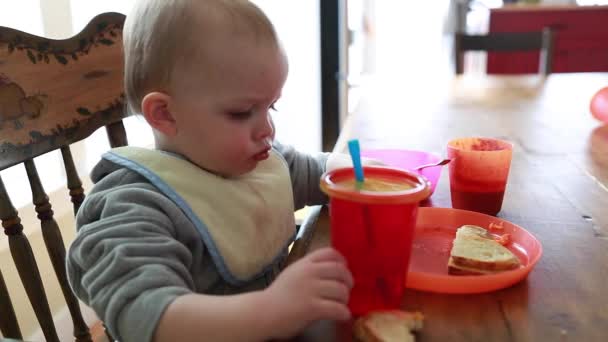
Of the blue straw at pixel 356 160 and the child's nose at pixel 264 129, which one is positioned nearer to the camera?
the blue straw at pixel 356 160

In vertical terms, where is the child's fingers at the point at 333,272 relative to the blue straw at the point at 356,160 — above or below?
below

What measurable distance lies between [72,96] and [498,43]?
2268 millimetres

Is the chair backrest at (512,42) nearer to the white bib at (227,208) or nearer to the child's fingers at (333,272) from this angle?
the white bib at (227,208)

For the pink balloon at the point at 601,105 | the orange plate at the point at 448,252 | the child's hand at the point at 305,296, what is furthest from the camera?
the pink balloon at the point at 601,105

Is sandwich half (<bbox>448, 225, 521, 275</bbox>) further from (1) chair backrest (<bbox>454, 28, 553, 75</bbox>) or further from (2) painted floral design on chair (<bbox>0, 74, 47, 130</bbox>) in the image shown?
(1) chair backrest (<bbox>454, 28, 553, 75</bbox>)

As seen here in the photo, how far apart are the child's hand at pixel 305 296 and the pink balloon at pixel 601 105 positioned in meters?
1.33

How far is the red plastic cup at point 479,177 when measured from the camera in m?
0.82

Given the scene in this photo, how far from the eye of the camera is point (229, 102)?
2.24 feet

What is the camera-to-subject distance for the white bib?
686 mm

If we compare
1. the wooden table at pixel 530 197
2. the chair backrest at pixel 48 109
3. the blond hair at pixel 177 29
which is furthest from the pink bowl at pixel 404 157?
the chair backrest at pixel 48 109

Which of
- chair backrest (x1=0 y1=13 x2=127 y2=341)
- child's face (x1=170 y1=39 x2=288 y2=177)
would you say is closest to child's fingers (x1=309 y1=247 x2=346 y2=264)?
child's face (x1=170 y1=39 x2=288 y2=177)

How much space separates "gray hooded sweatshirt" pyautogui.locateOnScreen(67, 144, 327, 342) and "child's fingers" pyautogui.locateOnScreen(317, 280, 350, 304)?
13 cm

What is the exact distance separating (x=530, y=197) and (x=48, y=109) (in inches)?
31.6

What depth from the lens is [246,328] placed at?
0.47 metres
